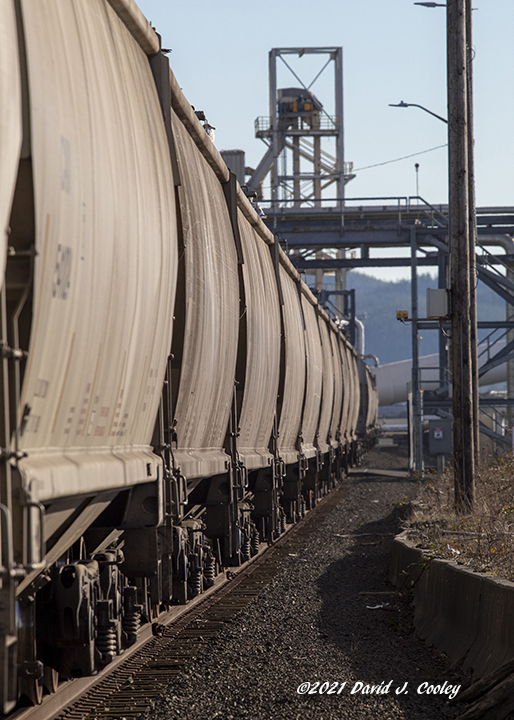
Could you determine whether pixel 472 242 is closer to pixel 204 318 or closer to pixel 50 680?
pixel 204 318

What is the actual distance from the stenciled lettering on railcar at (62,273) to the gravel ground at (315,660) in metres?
3.18

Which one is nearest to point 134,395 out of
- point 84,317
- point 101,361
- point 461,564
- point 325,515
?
point 101,361

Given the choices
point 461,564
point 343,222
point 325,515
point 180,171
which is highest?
point 343,222

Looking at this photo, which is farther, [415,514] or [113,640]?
[415,514]

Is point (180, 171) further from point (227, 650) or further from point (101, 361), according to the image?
point (227, 650)

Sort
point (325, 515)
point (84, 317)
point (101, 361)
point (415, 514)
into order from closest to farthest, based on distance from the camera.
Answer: point (84, 317) → point (101, 361) → point (415, 514) → point (325, 515)

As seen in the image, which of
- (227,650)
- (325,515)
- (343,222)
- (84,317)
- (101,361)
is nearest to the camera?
(84,317)

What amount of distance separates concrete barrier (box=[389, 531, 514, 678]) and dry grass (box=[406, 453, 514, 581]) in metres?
0.26

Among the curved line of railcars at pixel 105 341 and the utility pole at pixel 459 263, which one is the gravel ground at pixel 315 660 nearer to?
the curved line of railcars at pixel 105 341

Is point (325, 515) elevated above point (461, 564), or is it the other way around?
point (461, 564)

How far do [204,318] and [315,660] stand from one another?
3.04 meters

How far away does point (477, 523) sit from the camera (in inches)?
475

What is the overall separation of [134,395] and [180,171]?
7.19 feet

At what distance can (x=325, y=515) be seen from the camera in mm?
20109
